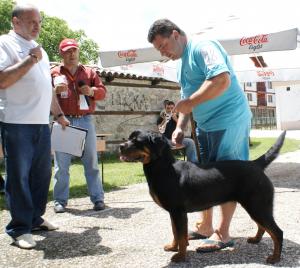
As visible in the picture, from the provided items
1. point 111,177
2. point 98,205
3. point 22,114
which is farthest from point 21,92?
point 111,177

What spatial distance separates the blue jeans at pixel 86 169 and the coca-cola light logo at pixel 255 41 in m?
3.14

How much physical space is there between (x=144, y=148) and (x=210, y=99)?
0.67 metres

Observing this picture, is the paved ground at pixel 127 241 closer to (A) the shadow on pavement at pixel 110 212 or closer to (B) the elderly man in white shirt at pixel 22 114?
(A) the shadow on pavement at pixel 110 212

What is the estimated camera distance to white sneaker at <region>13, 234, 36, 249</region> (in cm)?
410

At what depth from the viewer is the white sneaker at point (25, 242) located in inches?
161

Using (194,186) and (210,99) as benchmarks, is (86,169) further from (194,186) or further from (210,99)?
(210,99)

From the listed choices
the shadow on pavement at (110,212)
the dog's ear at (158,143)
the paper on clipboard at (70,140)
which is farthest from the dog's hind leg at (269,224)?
the paper on clipboard at (70,140)

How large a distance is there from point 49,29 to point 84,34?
4.25 m

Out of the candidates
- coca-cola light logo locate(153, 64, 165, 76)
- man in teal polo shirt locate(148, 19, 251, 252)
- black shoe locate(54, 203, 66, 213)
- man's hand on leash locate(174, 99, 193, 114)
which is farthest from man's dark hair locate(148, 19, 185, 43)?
coca-cola light logo locate(153, 64, 165, 76)

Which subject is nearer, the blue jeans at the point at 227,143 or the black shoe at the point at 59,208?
the blue jeans at the point at 227,143

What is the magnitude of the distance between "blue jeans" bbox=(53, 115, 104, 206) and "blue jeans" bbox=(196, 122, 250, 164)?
2.17 m

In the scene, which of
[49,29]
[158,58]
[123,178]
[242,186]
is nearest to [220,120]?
[242,186]

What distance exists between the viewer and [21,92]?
4.11m

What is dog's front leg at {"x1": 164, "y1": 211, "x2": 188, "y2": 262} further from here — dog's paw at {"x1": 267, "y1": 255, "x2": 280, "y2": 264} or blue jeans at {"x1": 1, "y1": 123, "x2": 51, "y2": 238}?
blue jeans at {"x1": 1, "y1": 123, "x2": 51, "y2": 238}
